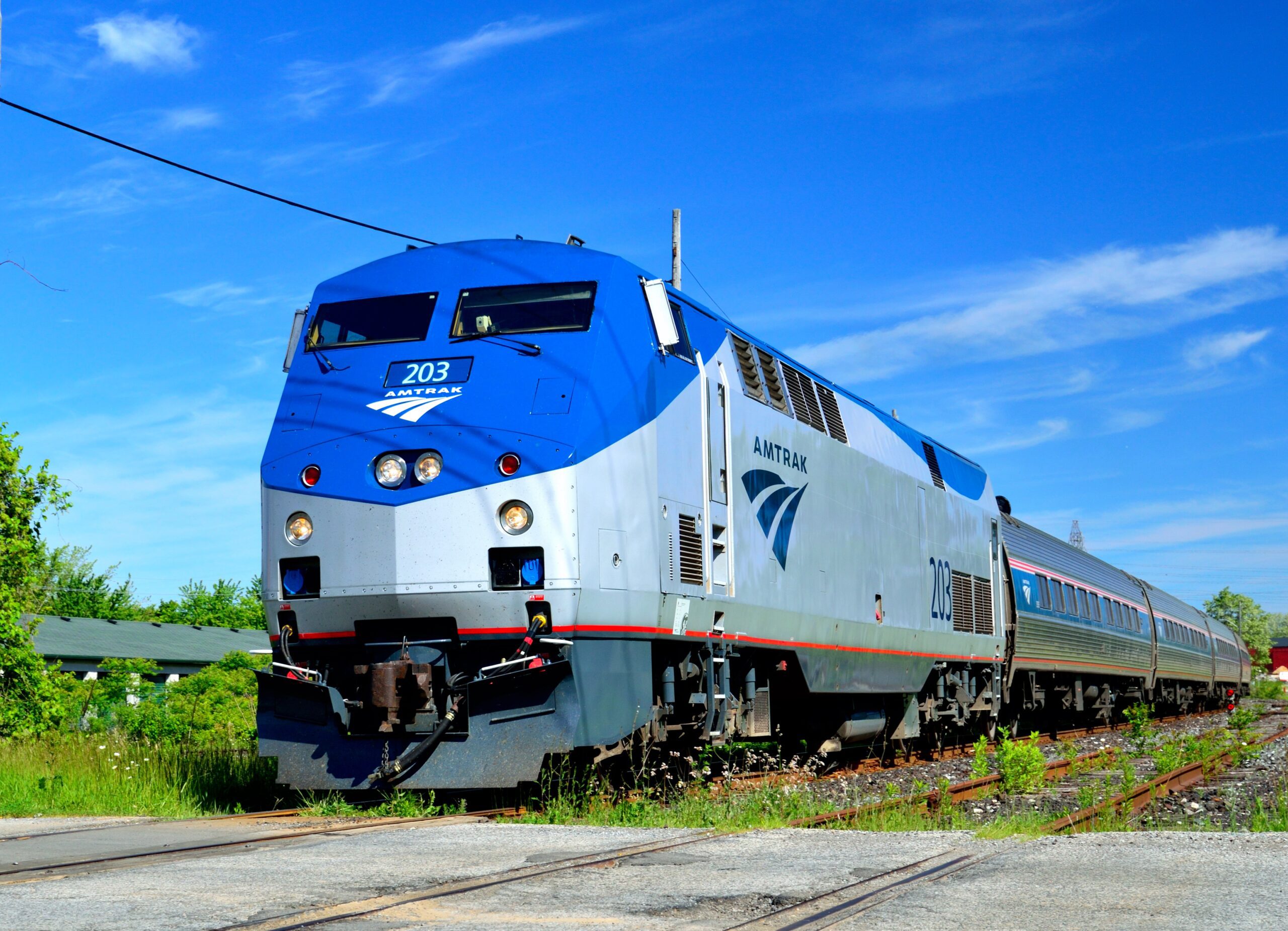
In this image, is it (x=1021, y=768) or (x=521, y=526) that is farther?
(x=1021, y=768)

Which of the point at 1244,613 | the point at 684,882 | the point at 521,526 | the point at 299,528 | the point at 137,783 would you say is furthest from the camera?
the point at 1244,613

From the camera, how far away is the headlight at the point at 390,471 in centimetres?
895

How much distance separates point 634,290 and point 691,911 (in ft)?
18.4

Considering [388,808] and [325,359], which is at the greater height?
[325,359]

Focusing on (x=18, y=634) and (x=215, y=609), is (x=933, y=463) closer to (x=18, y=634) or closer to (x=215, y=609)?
(x=18, y=634)

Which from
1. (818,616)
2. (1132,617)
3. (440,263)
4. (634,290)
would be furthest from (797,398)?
(1132,617)

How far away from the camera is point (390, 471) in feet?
29.6

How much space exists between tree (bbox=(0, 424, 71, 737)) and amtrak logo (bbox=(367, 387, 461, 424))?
1619 centimetres

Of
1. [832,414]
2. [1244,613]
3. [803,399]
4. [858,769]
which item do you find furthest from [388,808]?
[1244,613]

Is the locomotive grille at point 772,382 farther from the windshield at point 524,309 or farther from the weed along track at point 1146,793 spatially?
the weed along track at point 1146,793

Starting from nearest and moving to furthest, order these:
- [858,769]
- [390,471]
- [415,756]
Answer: [415,756], [390,471], [858,769]

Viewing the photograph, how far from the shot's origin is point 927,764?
16.7 metres

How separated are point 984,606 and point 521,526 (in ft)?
39.0

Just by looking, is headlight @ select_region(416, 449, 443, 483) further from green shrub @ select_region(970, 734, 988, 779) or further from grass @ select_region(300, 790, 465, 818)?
green shrub @ select_region(970, 734, 988, 779)
